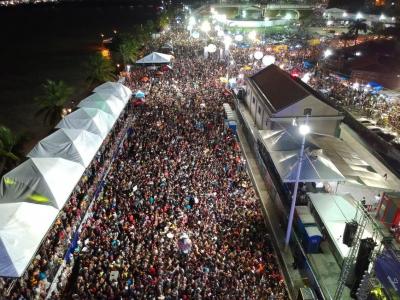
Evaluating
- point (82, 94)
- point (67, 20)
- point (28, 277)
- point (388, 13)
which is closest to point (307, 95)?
point (28, 277)

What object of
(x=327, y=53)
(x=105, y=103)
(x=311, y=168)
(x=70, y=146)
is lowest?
(x=327, y=53)

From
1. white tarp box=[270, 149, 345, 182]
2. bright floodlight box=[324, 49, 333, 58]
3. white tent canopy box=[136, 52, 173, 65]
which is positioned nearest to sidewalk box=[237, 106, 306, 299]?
white tarp box=[270, 149, 345, 182]

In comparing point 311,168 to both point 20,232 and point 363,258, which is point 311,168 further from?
point 20,232

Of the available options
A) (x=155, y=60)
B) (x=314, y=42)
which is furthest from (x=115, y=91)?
(x=314, y=42)

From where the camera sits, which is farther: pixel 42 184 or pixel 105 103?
pixel 105 103

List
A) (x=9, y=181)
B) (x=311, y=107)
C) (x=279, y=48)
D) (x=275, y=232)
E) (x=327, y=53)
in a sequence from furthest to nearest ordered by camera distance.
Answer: (x=279, y=48) → (x=327, y=53) → (x=311, y=107) → (x=275, y=232) → (x=9, y=181)

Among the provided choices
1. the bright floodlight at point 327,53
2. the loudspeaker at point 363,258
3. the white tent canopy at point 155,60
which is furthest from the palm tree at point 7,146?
the bright floodlight at point 327,53

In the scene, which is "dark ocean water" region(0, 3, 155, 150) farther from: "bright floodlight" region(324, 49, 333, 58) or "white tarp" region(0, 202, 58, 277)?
"bright floodlight" region(324, 49, 333, 58)
